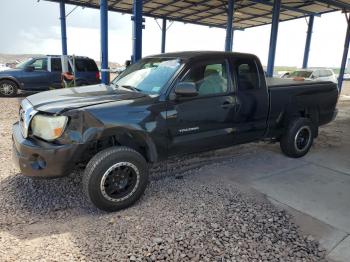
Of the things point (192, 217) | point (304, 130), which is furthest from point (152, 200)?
point (304, 130)

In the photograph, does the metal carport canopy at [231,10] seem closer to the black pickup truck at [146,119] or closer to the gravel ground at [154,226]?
the black pickup truck at [146,119]

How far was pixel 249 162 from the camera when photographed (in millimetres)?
5391

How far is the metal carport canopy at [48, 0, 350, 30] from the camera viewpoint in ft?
49.7

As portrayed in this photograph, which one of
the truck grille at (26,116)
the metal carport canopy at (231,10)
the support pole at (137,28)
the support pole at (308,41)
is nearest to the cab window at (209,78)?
the truck grille at (26,116)

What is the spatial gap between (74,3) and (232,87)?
1455cm

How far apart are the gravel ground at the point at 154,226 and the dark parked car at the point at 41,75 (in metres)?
8.92

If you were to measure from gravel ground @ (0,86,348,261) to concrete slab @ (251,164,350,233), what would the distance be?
1.15ft

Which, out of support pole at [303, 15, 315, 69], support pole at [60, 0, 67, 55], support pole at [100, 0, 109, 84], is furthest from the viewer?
support pole at [303, 15, 315, 69]

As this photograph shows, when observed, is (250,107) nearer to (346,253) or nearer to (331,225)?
(331,225)

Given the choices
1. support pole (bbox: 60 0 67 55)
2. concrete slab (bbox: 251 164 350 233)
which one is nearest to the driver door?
concrete slab (bbox: 251 164 350 233)

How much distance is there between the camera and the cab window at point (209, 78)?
4.18 meters

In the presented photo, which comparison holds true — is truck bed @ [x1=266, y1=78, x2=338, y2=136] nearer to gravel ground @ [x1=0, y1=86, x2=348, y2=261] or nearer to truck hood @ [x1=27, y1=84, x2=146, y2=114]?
gravel ground @ [x1=0, y1=86, x2=348, y2=261]

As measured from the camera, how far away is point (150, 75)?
4270 mm

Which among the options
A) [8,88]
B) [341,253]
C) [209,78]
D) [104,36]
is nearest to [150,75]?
[209,78]
